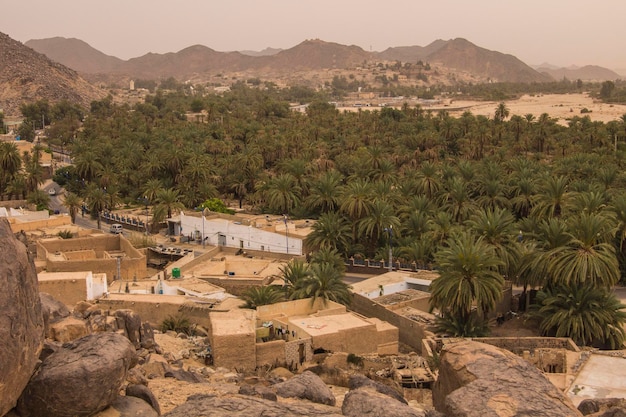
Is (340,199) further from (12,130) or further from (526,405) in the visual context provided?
(12,130)

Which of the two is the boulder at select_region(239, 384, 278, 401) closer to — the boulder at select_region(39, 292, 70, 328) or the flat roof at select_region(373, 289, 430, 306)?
the boulder at select_region(39, 292, 70, 328)

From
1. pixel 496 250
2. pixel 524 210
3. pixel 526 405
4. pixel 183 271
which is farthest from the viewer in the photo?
pixel 524 210

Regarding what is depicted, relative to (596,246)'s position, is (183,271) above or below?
below

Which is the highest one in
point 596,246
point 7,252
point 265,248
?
point 7,252

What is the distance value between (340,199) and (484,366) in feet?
92.3

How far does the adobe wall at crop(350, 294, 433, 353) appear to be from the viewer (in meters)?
25.6

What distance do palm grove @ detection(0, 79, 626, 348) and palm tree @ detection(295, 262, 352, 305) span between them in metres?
0.07

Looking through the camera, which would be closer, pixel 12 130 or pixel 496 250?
pixel 496 250

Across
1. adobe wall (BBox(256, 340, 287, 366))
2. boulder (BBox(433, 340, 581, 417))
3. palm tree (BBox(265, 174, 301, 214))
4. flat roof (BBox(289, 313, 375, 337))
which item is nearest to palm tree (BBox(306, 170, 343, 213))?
palm tree (BBox(265, 174, 301, 214))

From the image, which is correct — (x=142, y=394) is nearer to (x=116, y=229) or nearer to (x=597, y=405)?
(x=597, y=405)

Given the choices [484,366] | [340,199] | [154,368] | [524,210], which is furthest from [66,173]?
[484,366]

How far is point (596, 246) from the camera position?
26891 mm

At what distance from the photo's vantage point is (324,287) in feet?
88.8

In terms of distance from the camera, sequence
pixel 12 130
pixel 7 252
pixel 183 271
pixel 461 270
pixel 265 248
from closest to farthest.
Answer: pixel 7 252 < pixel 461 270 < pixel 183 271 < pixel 265 248 < pixel 12 130
